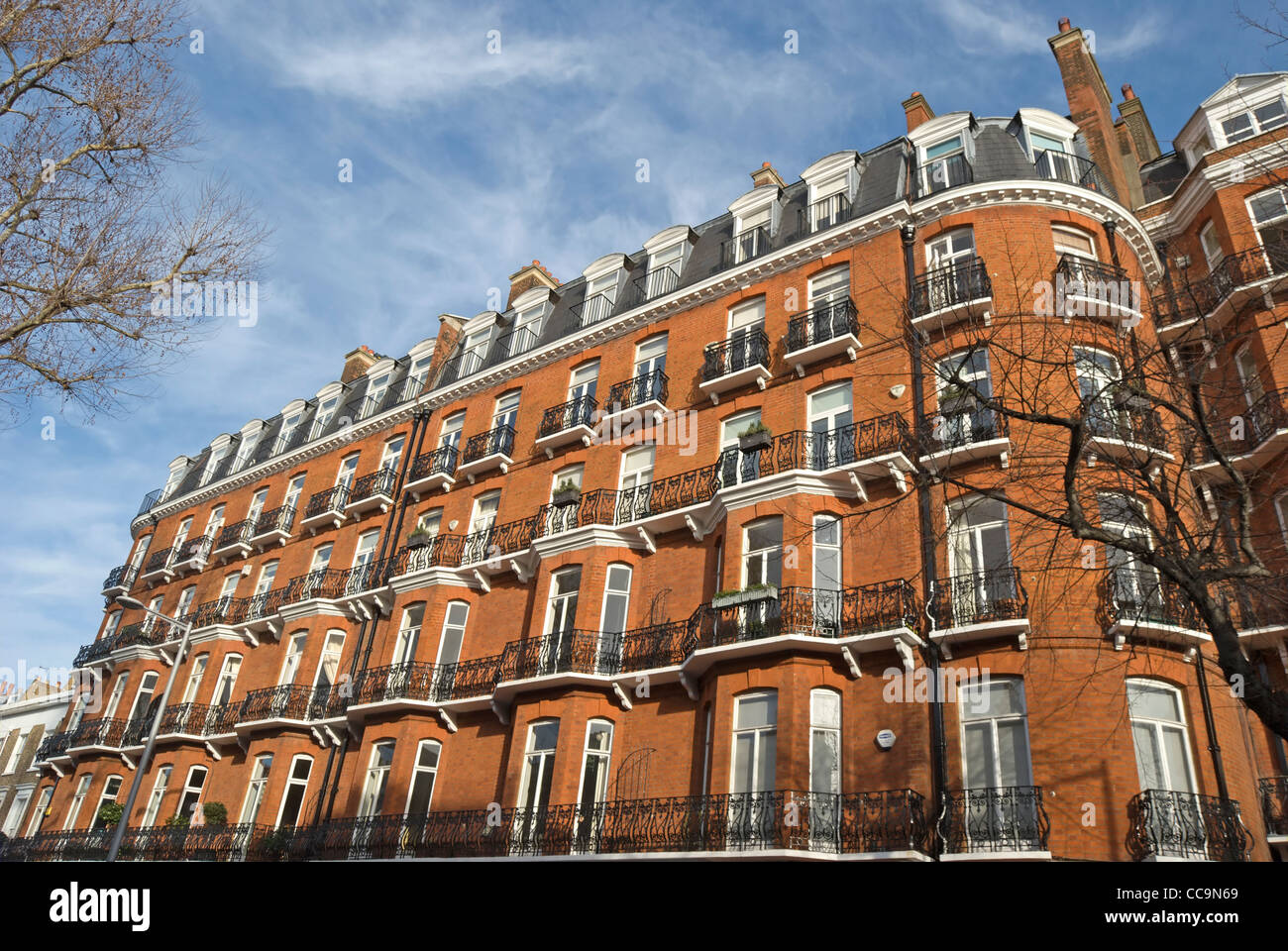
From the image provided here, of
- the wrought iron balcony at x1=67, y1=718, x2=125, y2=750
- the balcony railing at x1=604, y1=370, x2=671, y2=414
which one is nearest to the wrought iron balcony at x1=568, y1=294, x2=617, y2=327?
the balcony railing at x1=604, y1=370, x2=671, y2=414

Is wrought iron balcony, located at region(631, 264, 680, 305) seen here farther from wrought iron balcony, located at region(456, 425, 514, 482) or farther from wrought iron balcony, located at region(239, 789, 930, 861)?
wrought iron balcony, located at region(239, 789, 930, 861)

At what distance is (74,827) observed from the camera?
32.1m

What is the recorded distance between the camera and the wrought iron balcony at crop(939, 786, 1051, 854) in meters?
13.8

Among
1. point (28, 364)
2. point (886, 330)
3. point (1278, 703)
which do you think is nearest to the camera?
point (1278, 703)

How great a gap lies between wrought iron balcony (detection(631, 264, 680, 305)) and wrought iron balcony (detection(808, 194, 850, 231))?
14.9ft

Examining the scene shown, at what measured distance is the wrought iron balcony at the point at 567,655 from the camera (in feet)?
66.2

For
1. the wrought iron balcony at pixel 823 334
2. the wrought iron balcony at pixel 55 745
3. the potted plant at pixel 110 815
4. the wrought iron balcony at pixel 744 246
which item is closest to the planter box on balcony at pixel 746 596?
the wrought iron balcony at pixel 823 334

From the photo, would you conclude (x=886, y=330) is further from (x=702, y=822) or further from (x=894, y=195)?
(x=702, y=822)

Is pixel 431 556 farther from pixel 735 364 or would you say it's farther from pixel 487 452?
pixel 735 364

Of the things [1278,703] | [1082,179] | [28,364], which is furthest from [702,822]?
[1082,179]

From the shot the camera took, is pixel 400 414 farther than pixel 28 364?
Yes

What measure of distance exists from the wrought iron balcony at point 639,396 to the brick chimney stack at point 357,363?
68.4 feet
